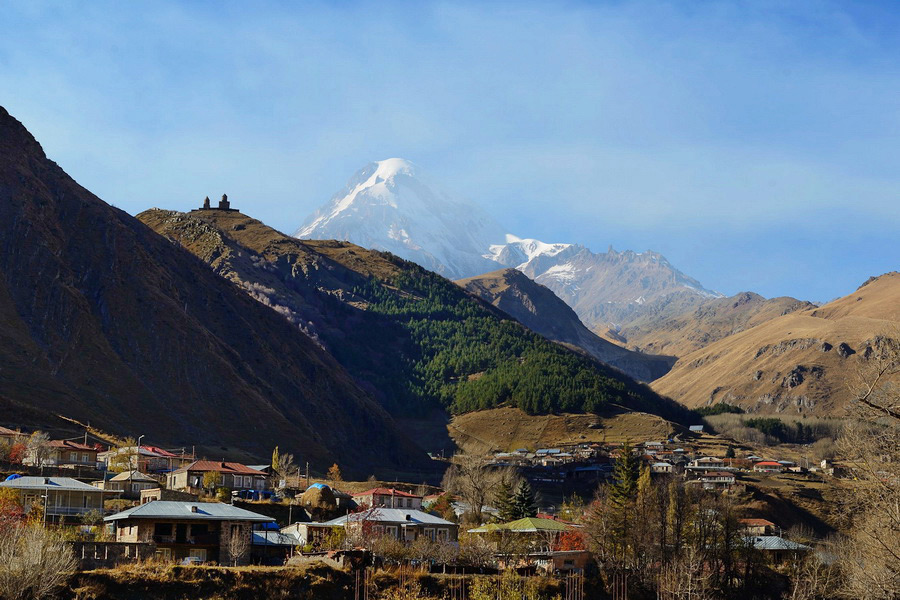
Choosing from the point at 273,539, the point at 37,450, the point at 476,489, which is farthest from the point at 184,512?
the point at 476,489

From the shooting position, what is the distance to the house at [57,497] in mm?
75562

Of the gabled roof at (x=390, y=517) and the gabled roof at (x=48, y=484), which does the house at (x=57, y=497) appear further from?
the gabled roof at (x=390, y=517)

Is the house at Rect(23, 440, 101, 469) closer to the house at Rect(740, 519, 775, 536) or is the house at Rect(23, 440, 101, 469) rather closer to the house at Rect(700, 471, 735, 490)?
the house at Rect(740, 519, 775, 536)

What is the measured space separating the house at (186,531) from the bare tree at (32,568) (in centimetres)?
1429

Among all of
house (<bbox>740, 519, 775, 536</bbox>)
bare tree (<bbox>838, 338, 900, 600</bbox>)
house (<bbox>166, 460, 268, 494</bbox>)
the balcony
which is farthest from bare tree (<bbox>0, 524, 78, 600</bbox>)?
house (<bbox>740, 519, 775, 536</bbox>)

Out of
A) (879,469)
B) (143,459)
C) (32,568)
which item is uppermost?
(879,469)

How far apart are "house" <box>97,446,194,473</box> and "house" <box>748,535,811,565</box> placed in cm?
5945

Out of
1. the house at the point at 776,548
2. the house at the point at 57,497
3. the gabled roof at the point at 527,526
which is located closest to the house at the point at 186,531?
the house at the point at 57,497

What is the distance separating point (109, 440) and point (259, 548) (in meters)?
68.1

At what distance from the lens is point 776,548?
103875 mm

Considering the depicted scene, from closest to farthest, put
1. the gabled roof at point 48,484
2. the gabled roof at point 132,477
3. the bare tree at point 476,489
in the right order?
1. the gabled roof at point 48,484
2. the gabled roof at point 132,477
3. the bare tree at point 476,489

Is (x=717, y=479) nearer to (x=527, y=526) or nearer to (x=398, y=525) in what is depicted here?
(x=527, y=526)

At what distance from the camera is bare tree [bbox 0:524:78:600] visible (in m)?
48.8

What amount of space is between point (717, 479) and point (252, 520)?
11935cm
